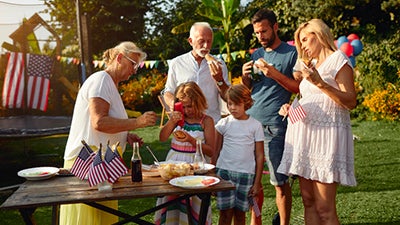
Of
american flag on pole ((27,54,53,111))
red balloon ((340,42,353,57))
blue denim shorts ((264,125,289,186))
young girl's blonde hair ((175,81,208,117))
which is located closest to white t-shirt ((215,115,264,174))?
blue denim shorts ((264,125,289,186))

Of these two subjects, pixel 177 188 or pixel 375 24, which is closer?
pixel 177 188

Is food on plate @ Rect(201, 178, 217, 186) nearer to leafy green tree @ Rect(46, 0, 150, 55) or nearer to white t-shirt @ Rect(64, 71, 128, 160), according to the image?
white t-shirt @ Rect(64, 71, 128, 160)

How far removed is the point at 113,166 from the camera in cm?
255

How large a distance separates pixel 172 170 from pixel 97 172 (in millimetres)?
488

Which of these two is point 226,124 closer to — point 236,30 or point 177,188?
point 177,188

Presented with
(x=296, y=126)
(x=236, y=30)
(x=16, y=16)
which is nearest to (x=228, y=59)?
(x=236, y=30)

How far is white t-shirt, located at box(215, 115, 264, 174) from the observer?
365 cm

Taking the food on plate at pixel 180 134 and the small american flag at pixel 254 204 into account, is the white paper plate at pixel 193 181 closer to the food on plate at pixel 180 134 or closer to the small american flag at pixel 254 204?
the food on plate at pixel 180 134

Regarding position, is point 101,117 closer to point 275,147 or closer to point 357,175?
point 275,147

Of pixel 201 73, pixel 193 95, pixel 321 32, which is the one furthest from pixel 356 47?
pixel 193 95

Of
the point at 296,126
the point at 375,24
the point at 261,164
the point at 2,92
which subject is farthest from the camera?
the point at 375,24

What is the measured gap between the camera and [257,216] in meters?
3.84

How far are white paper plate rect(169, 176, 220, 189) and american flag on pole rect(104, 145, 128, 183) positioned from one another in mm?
313

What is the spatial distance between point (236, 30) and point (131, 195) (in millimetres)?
15787
